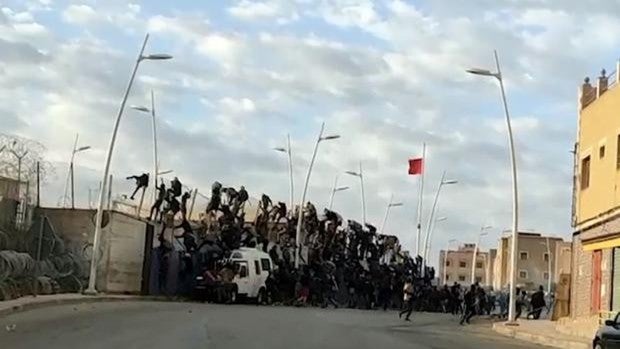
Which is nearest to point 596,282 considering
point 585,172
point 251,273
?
point 585,172

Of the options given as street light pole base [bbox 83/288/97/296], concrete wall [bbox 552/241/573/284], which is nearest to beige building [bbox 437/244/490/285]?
concrete wall [bbox 552/241/573/284]

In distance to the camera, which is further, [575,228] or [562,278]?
[562,278]

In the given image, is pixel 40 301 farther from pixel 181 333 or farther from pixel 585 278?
pixel 585 278

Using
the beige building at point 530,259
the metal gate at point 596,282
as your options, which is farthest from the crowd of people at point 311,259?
the beige building at point 530,259

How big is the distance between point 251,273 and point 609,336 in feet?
89.4

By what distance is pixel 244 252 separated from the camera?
47.3 metres

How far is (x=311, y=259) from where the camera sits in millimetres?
58781

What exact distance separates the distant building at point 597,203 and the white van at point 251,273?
1355cm

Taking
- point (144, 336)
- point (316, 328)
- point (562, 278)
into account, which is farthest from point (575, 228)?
point (144, 336)

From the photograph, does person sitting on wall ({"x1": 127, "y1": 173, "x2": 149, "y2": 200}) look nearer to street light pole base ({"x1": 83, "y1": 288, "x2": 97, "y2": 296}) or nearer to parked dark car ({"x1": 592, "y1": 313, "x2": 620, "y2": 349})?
street light pole base ({"x1": 83, "y1": 288, "x2": 97, "y2": 296})

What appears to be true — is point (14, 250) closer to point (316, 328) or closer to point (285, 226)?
point (316, 328)

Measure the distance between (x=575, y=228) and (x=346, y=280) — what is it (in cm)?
2195

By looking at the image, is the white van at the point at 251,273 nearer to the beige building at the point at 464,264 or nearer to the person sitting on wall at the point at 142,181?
the person sitting on wall at the point at 142,181

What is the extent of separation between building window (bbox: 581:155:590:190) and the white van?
14.6 metres
